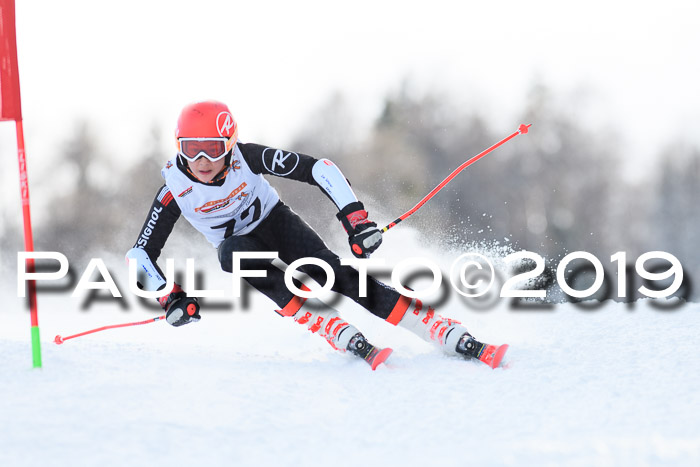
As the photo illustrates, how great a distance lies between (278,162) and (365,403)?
4.94ft

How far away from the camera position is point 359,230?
375cm

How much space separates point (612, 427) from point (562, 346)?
128 centimetres

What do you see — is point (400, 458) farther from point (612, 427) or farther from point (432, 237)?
point (432, 237)

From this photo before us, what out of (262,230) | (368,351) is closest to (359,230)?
(368,351)

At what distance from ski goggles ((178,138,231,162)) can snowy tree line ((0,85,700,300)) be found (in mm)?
17301

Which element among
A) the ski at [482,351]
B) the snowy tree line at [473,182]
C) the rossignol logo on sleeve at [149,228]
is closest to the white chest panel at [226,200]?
the rossignol logo on sleeve at [149,228]

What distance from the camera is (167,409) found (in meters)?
2.92

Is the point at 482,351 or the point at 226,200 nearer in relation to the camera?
the point at 482,351

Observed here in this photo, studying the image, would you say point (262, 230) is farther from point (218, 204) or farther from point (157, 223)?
point (157, 223)

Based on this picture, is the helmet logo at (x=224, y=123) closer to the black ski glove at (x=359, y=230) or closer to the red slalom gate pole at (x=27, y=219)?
the black ski glove at (x=359, y=230)

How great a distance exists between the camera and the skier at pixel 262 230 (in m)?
3.83

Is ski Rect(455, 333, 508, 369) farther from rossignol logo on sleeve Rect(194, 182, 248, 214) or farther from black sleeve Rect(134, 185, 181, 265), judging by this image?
black sleeve Rect(134, 185, 181, 265)

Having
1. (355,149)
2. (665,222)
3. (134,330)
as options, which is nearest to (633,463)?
(134,330)

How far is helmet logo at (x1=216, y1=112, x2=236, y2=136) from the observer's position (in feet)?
12.7
